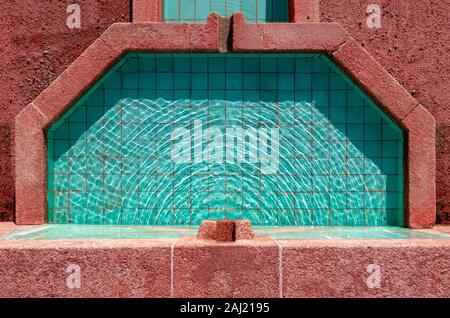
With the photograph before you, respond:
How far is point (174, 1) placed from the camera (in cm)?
658

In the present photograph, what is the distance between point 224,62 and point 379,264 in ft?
12.4

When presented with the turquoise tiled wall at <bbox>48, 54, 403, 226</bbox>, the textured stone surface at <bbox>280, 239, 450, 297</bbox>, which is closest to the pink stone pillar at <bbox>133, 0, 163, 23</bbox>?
the turquoise tiled wall at <bbox>48, 54, 403, 226</bbox>

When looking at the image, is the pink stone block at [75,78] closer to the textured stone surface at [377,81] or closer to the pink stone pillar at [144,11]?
the pink stone pillar at [144,11]

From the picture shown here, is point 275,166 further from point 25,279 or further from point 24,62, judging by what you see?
point 24,62

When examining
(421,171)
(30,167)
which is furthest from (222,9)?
(421,171)

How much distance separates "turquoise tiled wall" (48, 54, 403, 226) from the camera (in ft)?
19.5

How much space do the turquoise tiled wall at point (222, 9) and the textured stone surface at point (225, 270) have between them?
4237 mm

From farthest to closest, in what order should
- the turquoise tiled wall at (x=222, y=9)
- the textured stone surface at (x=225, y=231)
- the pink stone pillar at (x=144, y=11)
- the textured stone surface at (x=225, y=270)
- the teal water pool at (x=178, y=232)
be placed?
the turquoise tiled wall at (x=222, y=9), the pink stone pillar at (x=144, y=11), the teal water pool at (x=178, y=232), the textured stone surface at (x=225, y=231), the textured stone surface at (x=225, y=270)

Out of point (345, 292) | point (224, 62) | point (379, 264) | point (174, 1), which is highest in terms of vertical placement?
point (174, 1)

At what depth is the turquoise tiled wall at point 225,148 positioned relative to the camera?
5.95 metres

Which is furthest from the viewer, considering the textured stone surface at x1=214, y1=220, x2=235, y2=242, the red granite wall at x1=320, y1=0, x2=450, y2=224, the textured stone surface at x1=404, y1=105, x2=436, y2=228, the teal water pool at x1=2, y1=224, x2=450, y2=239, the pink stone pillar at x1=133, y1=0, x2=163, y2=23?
the red granite wall at x1=320, y1=0, x2=450, y2=224

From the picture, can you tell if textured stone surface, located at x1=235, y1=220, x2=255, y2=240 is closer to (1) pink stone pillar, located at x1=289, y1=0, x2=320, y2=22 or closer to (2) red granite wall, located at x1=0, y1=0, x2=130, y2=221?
(1) pink stone pillar, located at x1=289, y1=0, x2=320, y2=22

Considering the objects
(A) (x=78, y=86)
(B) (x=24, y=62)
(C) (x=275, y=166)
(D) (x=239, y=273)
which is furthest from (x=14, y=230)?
(C) (x=275, y=166)

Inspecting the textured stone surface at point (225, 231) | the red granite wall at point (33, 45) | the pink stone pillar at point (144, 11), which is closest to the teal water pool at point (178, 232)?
A: the textured stone surface at point (225, 231)
